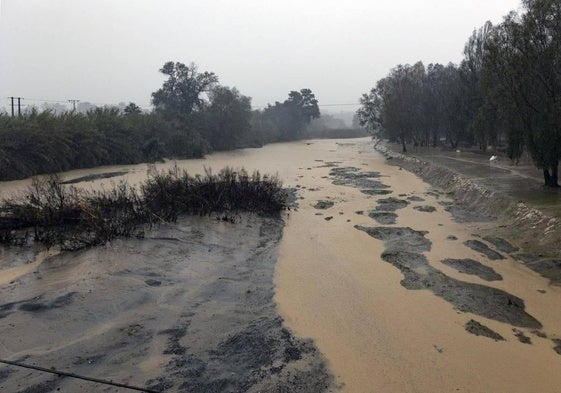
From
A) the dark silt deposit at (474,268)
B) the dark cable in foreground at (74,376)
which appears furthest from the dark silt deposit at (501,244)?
the dark cable in foreground at (74,376)

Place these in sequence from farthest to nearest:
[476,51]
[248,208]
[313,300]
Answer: [476,51] < [248,208] < [313,300]

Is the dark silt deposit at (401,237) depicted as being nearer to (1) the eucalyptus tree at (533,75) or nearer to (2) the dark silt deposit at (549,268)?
(2) the dark silt deposit at (549,268)

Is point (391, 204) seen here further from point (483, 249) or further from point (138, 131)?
point (138, 131)

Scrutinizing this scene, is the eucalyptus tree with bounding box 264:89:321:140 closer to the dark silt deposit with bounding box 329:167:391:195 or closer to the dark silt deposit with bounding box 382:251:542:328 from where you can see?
the dark silt deposit with bounding box 329:167:391:195

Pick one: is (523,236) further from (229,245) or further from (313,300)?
(229,245)

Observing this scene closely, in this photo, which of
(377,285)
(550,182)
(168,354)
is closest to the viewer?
(168,354)

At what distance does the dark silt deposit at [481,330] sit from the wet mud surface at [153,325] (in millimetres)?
2307

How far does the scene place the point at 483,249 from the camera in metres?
10.1

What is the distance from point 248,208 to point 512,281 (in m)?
7.22

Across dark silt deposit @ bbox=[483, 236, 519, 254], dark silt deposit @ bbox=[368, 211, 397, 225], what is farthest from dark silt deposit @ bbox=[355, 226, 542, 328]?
dark silt deposit @ bbox=[368, 211, 397, 225]

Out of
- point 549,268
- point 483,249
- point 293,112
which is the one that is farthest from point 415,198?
point 293,112

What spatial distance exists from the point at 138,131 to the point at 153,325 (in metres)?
29.0

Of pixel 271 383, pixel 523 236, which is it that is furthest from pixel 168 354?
pixel 523 236

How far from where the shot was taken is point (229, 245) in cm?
1013
